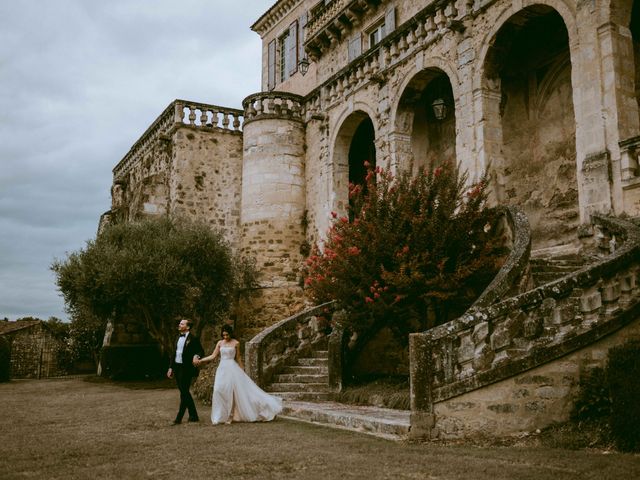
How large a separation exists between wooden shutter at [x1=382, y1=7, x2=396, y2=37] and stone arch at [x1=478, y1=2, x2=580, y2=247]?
565cm

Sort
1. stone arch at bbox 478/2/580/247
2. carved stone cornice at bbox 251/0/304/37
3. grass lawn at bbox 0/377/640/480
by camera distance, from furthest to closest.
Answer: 1. carved stone cornice at bbox 251/0/304/37
2. stone arch at bbox 478/2/580/247
3. grass lawn at bbox 0/377/640/480

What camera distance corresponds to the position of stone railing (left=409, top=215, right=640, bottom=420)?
6605 mm

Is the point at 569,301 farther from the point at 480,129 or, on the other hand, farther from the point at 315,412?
the point at 480,129

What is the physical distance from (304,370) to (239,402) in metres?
2.84

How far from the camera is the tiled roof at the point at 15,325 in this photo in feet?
95.4

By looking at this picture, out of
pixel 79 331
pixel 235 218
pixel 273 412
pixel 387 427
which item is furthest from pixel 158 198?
pixel 387 427

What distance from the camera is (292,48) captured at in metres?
25.7

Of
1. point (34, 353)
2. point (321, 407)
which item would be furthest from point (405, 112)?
point (34, 353)

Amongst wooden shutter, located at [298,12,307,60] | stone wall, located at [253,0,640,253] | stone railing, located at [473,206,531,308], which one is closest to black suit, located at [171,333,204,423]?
stone railing, located at [473,206,531,308]

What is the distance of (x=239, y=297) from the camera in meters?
18.4

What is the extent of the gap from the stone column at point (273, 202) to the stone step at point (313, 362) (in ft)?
19.9

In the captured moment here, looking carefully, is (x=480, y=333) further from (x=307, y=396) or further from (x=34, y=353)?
→ (x=34, y=353)

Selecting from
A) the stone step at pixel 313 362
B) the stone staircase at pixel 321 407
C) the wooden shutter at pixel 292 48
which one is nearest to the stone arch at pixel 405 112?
the stone step at pixel 313 362

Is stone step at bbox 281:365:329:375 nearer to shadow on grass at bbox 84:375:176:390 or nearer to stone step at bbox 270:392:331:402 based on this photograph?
stone step at bbox 270:392:331:402
